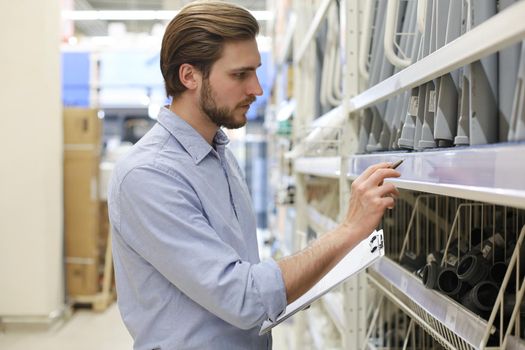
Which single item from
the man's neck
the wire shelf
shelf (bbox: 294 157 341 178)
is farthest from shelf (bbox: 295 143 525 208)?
shelf (bbox: 294 157 341 178)

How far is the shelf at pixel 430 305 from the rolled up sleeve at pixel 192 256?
0.31 m

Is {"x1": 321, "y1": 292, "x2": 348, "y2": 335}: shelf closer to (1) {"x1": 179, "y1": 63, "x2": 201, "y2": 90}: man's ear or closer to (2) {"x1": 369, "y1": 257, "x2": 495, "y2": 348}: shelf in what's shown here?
(2) {"x1": 369, "y1": 257, "x2": 495, "y2": 348}: shelf

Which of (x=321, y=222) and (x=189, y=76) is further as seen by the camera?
(x=321, y=222)

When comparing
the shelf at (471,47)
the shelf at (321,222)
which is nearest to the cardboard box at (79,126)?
the shelf at (321,222)

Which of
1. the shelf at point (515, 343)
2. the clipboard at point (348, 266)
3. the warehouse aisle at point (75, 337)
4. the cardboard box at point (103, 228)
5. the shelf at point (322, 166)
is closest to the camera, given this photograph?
the shelf at point (515, 343)

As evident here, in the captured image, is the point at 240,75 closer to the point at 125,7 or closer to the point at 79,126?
the point at 79,126

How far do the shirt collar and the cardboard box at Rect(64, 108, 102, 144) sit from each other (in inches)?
162

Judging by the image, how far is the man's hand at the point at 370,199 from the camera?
3.93 feet

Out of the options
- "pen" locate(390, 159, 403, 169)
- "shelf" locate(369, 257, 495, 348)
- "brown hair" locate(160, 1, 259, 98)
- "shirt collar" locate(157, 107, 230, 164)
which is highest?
"brown hair" locate(160, 1, 259, 98)

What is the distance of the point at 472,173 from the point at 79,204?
16.0ft

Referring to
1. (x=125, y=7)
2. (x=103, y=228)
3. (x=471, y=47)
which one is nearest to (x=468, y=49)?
(x=471, y=47)

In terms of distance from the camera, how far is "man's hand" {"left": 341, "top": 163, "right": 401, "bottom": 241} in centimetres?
120

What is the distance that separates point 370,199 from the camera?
3.93 feet

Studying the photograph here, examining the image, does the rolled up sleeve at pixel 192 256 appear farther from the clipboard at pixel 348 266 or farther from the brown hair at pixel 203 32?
the brown hair at pixel 203 32
